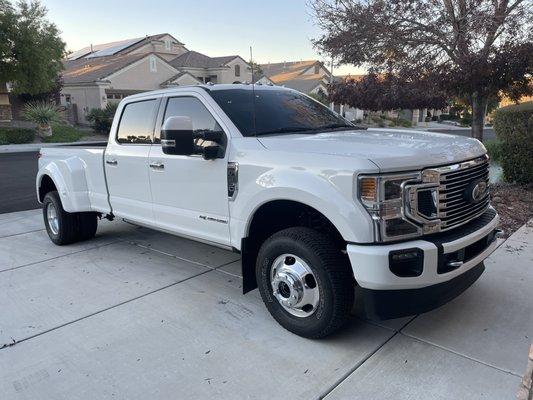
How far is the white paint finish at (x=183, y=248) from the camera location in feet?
18.1

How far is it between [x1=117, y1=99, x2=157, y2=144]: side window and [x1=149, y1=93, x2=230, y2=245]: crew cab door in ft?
0.61

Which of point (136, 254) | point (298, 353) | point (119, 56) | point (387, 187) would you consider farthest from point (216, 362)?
point (119, 56)

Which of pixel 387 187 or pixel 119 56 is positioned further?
pixel 119 56

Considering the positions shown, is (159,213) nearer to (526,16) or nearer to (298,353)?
(298,353)

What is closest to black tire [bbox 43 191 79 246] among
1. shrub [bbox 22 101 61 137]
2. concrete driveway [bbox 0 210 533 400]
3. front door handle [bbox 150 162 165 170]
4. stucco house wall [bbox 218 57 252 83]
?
concrete driveway [bbox 0 210 533 400]

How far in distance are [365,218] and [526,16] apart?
24.3 feet

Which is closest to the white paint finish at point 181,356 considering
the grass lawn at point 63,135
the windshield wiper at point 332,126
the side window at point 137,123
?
the windshield wiper at point 332,126

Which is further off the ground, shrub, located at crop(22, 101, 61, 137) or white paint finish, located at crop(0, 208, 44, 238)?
shrub, located at crop(22, 101, 61, 137)

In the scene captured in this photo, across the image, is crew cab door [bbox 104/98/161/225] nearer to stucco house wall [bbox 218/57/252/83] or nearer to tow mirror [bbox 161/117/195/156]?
tow mirror [bbox 161/117/195/156]

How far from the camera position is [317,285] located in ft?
11.2

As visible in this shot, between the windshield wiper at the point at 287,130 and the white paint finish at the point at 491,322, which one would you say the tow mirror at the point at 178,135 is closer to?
the windshield wiper at the point at 287,130

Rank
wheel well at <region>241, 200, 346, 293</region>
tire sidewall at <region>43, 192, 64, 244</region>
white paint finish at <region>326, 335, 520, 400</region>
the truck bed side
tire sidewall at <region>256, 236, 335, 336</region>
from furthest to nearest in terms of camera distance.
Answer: tire sidewall at <region>43, 192, 64, 244</region>, the truck bed side, wheel well at <region>241, 200, 346, 293</region>, tire sidewall at <region>256, 236, 335, 336</region>, white paint finish at <region>326, 335, 520, 400</region>

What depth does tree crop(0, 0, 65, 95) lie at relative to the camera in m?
24.5

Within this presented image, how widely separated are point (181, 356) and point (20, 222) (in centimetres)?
578
